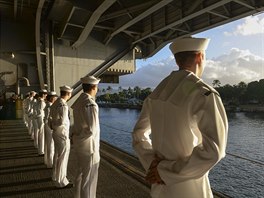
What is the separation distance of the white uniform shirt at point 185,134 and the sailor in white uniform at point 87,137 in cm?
219

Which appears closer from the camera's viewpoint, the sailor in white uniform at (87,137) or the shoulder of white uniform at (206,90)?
the shoulder of white uniform at (206,90)

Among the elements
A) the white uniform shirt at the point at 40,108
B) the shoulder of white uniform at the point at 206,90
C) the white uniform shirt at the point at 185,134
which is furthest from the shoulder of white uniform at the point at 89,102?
the white uniform shirt at the point at 40,108

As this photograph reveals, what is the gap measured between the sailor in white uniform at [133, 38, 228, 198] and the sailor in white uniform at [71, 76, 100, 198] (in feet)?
7.42

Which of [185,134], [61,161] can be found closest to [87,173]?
[61,161]

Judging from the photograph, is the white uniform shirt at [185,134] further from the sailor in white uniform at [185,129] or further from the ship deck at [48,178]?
the ship deck at [48,178]

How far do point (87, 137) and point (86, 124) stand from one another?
20 cm

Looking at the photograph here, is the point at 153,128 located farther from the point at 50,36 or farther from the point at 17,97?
the point at 17,97

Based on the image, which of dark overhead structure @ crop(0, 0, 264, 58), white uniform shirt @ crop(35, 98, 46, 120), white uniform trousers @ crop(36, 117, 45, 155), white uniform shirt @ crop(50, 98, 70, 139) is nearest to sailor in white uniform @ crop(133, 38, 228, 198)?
white uniform shirt @ crop(50, 98, 70, 139)

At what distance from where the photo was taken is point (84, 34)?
63.0ft

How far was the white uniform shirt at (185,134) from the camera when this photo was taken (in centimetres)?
176

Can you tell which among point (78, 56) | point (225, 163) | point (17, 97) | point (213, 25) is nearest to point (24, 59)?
point (17, 97)

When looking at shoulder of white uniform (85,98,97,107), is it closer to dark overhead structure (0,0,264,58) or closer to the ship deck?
the ship deck

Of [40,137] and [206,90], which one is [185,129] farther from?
[40,137]

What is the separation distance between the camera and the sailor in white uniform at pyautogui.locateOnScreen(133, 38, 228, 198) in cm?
177
